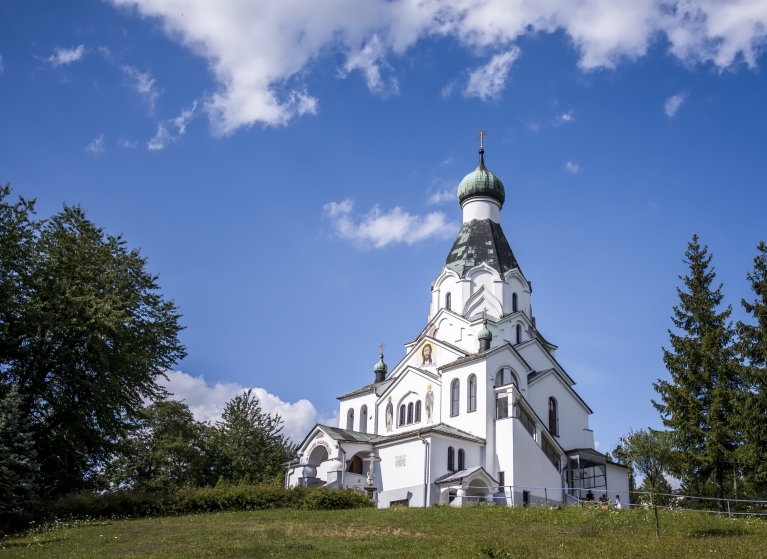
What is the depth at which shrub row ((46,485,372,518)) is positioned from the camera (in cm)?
2402

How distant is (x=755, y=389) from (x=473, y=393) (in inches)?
484

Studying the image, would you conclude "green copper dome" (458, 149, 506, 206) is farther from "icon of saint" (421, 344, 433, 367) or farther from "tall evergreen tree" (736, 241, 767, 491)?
"tall evergreen tree" (736, 241, 767, 491)

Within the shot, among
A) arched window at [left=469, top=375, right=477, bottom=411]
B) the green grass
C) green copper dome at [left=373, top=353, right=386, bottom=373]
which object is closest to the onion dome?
green copper dome at [left=373, top=353, right=386, bottom=373]

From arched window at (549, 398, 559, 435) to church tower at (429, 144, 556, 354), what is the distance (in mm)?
3408

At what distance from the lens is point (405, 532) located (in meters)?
19.2

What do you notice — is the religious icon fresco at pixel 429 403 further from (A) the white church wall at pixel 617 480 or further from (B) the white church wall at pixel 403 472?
(A) the white church wall at pixel 617 480

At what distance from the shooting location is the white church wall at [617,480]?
35.0m

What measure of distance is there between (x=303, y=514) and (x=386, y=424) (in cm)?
1347

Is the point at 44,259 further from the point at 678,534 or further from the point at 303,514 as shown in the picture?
the point at 678,534

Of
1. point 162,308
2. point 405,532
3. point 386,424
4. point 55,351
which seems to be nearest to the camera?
point 405,532

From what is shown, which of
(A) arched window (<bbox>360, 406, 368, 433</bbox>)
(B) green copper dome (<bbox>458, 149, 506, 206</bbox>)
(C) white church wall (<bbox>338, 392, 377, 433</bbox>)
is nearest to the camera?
(C) white church wall (<bbox>338, 392, 377, 433</bbox>)

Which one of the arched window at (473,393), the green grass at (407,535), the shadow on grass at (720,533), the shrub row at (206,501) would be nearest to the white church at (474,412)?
the arched window at (473,393)

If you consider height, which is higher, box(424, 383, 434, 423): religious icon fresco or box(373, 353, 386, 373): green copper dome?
box(373, 353, 386, 373): green copper dome

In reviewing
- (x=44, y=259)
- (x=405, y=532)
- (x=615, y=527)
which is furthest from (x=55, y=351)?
(x=615, y=527)
